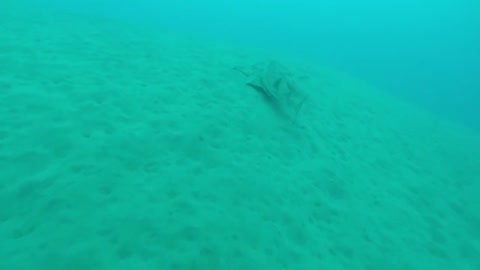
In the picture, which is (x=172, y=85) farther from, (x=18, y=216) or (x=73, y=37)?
(x=18, y=216)

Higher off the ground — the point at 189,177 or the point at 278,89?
the point at 278,89

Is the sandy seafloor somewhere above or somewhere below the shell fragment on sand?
below

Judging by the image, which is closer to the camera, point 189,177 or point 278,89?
point 189,177

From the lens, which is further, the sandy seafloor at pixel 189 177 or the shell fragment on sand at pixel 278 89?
the shell fragment on sand at pixel 278 89

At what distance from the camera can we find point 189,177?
5301 mm

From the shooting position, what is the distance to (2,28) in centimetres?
895

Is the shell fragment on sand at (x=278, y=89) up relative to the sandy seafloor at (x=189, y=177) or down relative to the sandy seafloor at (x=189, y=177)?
up

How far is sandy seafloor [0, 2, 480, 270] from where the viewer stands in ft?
13.5

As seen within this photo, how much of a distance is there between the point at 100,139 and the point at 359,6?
8889 cm

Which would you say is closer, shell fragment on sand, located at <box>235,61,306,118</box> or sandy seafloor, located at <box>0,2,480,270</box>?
sandy seafloor, located at <box>0,2,480,270</box>

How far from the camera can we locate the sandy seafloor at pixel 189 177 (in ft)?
13.5

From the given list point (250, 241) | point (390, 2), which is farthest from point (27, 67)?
point (390, 2)

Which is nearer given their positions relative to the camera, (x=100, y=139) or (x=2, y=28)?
(x=100, y=139)

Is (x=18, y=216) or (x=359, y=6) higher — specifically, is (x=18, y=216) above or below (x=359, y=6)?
below
